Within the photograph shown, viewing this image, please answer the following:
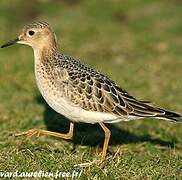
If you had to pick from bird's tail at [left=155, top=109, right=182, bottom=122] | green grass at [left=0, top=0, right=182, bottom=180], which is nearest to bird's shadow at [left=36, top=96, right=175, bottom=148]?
green grass at [left=0, top=0, right=182, bottom=180]

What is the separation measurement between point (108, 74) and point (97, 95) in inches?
258

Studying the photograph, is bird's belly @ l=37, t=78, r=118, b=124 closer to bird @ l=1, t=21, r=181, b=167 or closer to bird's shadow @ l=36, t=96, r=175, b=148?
bird @ l=1, t=21, r=181, b=167

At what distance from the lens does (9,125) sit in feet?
31.7

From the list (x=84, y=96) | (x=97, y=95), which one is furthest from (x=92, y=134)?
(x=84, y=96)

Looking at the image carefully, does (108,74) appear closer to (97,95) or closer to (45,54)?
(45,54)

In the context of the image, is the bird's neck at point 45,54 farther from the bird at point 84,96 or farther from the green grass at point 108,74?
the green grass at point 108,74

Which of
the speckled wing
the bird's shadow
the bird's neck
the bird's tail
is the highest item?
the bird's neck

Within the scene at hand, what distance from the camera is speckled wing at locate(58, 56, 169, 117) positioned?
24.5ft

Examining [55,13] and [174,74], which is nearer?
[174,74]

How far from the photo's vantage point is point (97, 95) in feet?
24.9

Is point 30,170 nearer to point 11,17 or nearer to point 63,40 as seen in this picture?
point 63,40

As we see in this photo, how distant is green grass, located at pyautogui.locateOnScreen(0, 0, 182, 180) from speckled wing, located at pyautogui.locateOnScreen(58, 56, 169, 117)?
65cm

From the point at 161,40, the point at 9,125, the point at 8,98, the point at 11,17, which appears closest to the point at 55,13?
the point at 11,17

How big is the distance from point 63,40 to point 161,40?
128 inches
